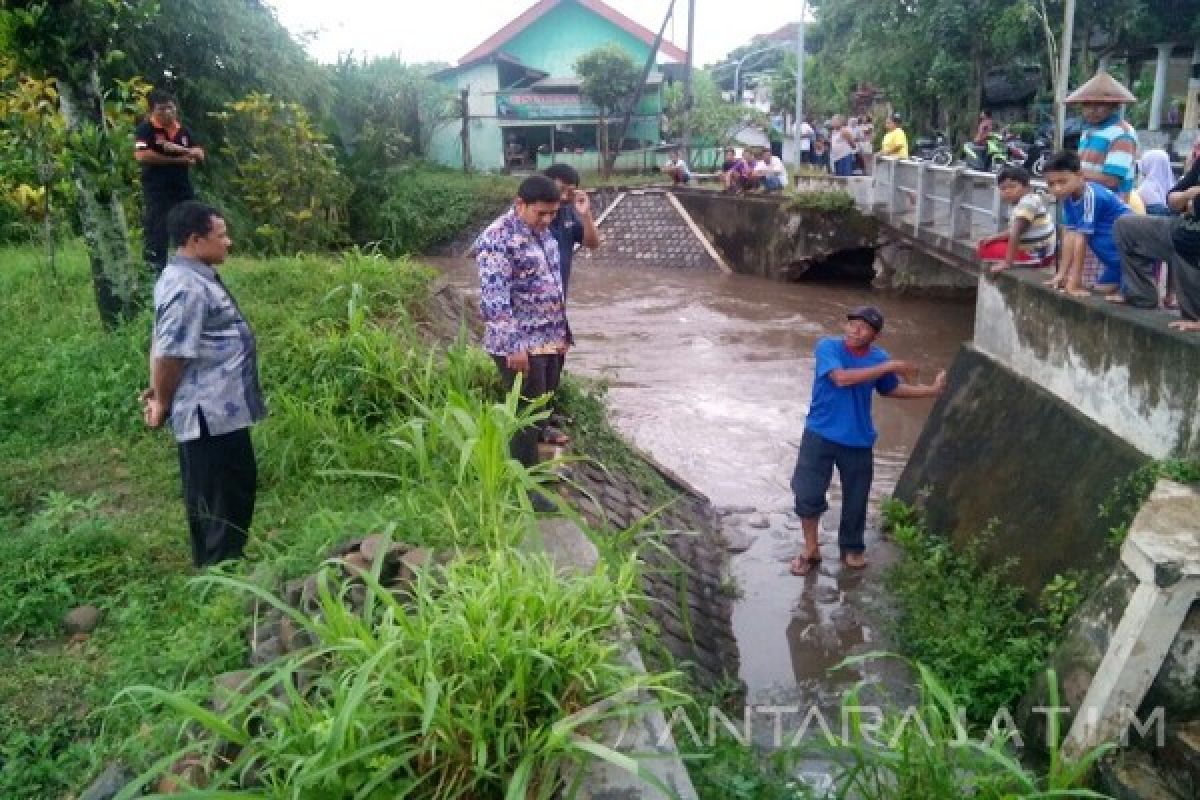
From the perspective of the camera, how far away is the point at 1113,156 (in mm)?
6273

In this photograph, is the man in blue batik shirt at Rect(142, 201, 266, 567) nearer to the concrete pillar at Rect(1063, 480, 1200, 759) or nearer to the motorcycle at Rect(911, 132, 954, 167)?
the concrete pillar at Rect(1063, 480, 1200, 759)

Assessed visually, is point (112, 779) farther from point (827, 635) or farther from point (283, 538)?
point (827, 635)

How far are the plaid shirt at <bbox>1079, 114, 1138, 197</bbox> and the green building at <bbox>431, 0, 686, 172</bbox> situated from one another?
21322mm

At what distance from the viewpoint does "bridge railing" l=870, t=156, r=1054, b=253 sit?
10742 millimetres

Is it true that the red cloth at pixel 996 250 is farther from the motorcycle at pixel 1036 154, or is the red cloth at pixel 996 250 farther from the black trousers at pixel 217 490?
the motorcycle at pixel 1036 154

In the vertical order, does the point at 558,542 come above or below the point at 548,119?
below

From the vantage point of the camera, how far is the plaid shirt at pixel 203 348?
376 centimetres

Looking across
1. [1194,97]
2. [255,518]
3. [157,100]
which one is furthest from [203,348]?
[1194,97]

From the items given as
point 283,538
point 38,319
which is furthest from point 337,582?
point 38,319

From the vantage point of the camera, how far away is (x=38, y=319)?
7.69m

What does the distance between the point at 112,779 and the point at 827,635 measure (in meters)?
3.74

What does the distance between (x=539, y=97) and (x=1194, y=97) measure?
15.7 meters

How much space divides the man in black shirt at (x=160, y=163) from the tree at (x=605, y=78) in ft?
63.1

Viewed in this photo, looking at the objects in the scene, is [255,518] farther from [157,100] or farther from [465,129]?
[465,129]
